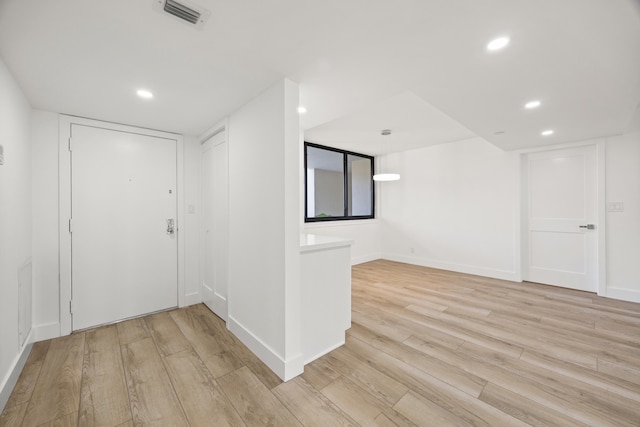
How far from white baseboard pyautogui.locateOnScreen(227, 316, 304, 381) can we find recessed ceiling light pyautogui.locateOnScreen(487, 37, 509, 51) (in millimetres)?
2534

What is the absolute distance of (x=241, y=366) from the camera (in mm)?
Answer: 2031

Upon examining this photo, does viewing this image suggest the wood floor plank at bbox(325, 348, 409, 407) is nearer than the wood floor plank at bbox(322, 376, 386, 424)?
No

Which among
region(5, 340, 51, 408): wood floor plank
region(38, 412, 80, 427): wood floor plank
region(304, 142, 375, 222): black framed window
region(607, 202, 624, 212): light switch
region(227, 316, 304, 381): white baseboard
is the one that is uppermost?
region(304, 142, 375, 222): black framed window

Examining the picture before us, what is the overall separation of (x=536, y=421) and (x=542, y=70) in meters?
2.39

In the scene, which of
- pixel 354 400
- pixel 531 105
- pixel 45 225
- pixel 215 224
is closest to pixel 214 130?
pixel 215 224

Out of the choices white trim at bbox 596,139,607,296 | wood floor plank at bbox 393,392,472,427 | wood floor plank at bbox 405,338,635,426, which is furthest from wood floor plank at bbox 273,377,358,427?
white trim at bbox 596,139,607,296

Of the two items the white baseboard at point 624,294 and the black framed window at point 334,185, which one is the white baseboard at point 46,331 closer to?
the black framed window at point 334,185

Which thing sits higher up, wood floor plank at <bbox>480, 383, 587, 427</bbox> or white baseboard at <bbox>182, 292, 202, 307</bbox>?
white baseboard at <bbox>182, 292, 202, 307</bbox>

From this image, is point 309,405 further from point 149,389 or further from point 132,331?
point 132,331

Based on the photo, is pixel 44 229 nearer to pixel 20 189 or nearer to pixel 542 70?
pixel 20 189

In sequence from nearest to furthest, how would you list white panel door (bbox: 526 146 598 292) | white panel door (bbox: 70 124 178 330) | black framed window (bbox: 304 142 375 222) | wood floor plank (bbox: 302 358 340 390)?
wood floor plank (bbox: 302 358 340 390)
white panel door (bbox: 70 124 178 330)
white panel door (bbox: 526 146 598 292)
black framed window (bbox: 304 142 375 222)

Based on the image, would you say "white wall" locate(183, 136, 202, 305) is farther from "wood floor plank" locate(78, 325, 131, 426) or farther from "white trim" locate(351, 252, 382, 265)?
"white trim" locate(351, 252, 382, 265)

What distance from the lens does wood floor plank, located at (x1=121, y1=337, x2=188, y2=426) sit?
1.53m

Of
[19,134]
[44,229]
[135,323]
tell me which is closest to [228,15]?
[19,134]
